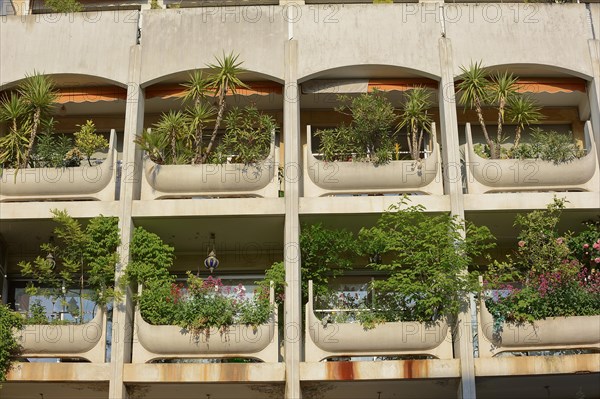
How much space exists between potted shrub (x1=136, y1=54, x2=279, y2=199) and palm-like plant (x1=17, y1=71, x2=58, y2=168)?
2598 mm

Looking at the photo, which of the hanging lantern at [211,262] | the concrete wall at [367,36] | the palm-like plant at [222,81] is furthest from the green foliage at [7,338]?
the concrete wall at [367,36]

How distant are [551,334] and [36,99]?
13.3m

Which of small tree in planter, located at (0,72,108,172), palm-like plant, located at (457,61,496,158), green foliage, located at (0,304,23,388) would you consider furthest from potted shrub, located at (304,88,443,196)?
green foliage, located at (0,304,23,388)

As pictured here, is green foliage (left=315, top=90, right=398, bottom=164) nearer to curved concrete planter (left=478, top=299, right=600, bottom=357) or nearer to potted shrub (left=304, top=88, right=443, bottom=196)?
potted shrub (left=304, top=88, right=443, bottom=196)

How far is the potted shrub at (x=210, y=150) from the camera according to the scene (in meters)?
21.3

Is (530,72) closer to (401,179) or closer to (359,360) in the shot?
(401,179)

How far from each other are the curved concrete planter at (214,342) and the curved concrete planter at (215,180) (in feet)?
10.7

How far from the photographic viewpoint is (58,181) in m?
21.5

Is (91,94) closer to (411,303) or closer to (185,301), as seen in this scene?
(185,301)

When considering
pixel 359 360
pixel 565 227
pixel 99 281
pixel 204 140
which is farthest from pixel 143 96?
pixel 565 227

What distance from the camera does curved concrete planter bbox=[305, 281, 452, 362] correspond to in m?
19.7

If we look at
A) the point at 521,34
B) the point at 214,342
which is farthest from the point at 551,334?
the point at 521,34

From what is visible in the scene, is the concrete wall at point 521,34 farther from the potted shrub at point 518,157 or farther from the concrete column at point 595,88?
the potted shrub at point 518,157

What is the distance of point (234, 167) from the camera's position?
2127cm
